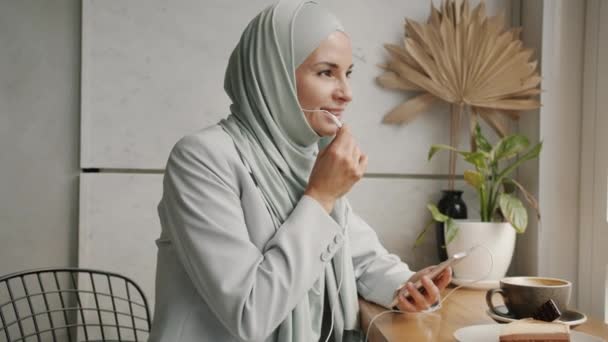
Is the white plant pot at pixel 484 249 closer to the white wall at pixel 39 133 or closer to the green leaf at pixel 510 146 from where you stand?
the green leaf at pixel 510 146

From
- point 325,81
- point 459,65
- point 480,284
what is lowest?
point 480,284

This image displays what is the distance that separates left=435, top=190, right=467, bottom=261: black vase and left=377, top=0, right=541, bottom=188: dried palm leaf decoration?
0.23 ft

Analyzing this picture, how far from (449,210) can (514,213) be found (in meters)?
0.26

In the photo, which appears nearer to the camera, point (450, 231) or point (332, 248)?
point (332, 248)

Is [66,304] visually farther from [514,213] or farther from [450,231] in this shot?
[514,213]

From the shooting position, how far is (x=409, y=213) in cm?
200

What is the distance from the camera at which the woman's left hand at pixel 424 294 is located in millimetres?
1224

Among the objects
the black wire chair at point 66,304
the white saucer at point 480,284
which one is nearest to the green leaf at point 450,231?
the white saucer at point 480,284

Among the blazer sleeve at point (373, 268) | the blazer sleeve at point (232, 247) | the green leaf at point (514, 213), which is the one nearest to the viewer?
the blazer sleeve at point (232, 247)

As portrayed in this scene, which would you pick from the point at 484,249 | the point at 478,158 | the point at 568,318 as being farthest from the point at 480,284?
the point at 568,318

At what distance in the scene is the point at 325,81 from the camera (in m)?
1.20

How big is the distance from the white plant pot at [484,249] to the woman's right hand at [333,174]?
0.71 m

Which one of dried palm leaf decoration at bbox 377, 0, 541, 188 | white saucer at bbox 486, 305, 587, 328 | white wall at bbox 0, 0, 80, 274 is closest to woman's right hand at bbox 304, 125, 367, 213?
white saucer at bbox 486, 305, 587, 328

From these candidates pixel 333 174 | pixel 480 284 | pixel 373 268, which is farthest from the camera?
pixel 480 284
